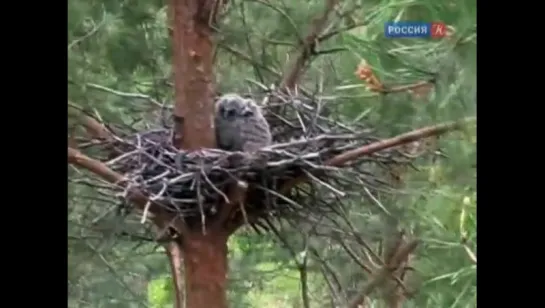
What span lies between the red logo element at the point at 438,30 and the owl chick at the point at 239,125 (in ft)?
0.92

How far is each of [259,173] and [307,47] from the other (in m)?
0.28

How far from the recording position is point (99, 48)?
1176mm

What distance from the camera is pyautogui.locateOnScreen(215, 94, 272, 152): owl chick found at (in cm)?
117

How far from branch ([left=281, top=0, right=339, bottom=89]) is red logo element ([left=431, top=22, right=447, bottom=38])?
19 centimetres

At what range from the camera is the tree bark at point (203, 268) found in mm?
1115

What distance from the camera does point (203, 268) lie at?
3.67 ft

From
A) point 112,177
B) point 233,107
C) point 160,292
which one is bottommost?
point 160,292

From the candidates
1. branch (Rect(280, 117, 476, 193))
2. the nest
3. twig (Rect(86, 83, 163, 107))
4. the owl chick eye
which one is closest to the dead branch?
the nest

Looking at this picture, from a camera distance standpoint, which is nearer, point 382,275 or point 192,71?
point 192,71

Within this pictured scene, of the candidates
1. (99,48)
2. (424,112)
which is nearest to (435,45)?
(424,112)

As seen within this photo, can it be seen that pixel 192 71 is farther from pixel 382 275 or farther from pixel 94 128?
pixel 382 275

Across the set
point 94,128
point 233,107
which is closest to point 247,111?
point 233,107

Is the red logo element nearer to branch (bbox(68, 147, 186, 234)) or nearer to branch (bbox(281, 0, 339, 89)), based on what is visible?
branch (bbox(281, 0, 339, 89))
